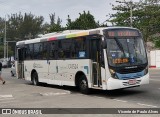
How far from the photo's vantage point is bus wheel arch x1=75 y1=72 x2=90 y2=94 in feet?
56.8

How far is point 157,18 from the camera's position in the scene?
169ft

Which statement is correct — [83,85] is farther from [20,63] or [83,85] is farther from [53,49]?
[20,63]

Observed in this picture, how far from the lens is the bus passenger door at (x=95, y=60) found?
1631 cm

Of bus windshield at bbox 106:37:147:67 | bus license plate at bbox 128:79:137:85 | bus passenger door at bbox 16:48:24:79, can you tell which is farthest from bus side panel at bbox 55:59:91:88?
bus passenger door at bbox 16:48:24:79

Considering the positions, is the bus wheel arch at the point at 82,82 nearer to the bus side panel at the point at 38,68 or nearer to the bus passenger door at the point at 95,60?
the bus passenger door at the point at 95,60

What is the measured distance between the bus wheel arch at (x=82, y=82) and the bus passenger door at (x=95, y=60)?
74 cm

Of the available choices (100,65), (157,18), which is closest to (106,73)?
(100,65)

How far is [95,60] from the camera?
1655cm

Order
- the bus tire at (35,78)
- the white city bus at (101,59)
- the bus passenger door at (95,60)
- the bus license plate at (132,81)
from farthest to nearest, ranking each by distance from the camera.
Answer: the bus tire at (35,78) < the bus passenger door at (95,60) < the bus license plate at (132,81) < the white city bus at (101,59)

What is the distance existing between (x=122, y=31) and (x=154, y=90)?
3.16 m

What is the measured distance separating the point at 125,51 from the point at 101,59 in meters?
1.10

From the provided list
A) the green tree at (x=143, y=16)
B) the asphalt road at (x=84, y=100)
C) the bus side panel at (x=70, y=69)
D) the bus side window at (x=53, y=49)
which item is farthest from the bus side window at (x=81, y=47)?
the green tree at (x=143, y=16)

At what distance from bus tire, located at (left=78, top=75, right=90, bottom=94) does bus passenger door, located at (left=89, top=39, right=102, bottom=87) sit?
733 mm

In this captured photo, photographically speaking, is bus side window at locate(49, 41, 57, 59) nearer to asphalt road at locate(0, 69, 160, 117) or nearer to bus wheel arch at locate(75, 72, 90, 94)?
bus wheel arch at locate(75, 72, 90, 94)
